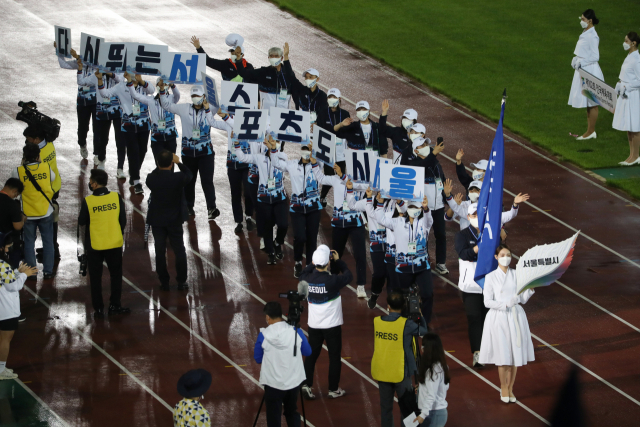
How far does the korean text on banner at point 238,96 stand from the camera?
1459 cm

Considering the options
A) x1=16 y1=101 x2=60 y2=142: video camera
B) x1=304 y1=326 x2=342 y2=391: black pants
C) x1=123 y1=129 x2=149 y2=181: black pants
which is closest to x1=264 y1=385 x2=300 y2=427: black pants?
x1=304 y1=326 x2=342 y2=391: black pants

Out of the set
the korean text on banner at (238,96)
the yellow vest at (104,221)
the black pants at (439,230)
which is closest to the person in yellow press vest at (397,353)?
the yellow vest at (104,221)

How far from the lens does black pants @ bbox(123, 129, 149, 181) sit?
17.1 m

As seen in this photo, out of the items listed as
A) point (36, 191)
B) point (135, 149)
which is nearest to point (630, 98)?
point (135, 149)

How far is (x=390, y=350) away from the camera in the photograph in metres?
9.80

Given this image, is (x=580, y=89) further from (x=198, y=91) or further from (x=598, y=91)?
(x=198, y=91)

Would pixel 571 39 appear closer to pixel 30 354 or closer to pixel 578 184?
pixel 578 184

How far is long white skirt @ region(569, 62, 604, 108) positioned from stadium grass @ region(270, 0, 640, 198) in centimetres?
82

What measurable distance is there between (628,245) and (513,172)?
12.8 feet

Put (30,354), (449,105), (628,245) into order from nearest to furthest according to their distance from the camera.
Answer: (30,354) < (628,245) < (449,105)

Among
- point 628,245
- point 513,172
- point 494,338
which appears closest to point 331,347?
point 494,338

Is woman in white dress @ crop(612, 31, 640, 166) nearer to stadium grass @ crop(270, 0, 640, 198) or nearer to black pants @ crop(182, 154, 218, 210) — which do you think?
stadium grass @ crop(270, 0, 640, 198)

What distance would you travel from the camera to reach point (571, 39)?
91.8 ft

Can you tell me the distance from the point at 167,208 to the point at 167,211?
0.04 meters
